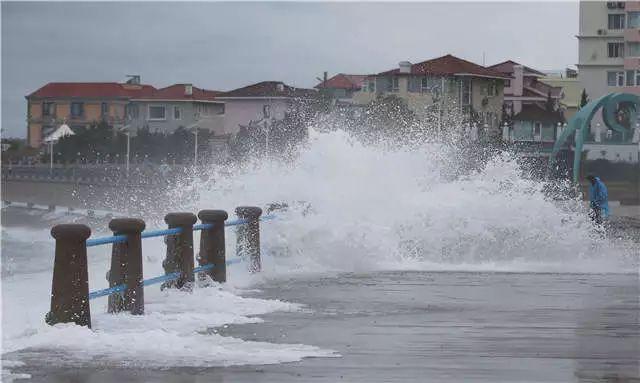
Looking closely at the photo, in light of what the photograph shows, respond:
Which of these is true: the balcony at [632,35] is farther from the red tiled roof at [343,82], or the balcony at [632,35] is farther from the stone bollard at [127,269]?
the stone bollard at [127,269]

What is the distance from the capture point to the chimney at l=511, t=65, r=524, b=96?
118 meters

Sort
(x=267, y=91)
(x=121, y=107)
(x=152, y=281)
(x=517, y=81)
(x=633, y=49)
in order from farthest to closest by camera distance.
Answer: (x=121, y=107), (x=267, y=91), (x=517, y=81), (x=633, y=49), (x=152, y=281)

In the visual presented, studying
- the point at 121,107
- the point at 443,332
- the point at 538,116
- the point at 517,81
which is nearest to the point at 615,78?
the point at 538,116

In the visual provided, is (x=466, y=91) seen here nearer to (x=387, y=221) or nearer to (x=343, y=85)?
(x=343, y=85)

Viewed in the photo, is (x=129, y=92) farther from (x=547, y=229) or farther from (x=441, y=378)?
(x=441, y=378)

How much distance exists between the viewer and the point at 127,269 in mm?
13852

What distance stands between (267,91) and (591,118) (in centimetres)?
5377

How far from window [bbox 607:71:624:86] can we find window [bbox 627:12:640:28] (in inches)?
153

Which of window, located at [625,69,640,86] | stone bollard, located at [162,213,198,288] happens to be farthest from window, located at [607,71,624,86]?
stone bollard, located at [162,213,198,288]

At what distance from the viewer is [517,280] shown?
19.8 m

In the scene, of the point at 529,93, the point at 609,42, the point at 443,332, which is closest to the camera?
the point at 443,332

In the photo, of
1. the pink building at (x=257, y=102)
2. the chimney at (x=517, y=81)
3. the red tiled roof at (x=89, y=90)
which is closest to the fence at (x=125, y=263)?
the pink building at (x=257, y=102)

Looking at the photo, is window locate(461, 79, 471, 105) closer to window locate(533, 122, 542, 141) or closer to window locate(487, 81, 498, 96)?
window locate(487, 81, 498, 96)

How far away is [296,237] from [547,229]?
501cm
